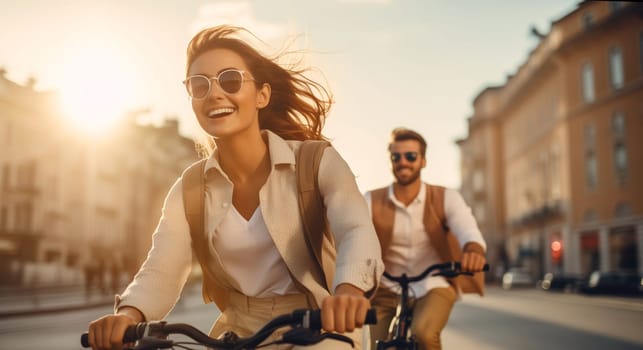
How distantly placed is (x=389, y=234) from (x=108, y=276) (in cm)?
4938

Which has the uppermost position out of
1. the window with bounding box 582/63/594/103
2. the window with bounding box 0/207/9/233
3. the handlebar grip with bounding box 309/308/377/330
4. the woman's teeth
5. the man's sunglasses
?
the window with bounding box 582/63/594/103

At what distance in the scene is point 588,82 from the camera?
52406 millimetres

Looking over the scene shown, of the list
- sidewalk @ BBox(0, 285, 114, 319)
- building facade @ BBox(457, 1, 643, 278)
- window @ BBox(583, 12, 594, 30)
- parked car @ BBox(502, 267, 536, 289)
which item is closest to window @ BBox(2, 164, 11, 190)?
sidewalk @ BBox(0, 285, 114, 319)

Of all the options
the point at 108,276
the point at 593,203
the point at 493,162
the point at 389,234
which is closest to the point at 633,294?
the point at 593,203

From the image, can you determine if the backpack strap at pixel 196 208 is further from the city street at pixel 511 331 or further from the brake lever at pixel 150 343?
the city street at pixel 511 331

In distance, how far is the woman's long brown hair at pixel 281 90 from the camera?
10.2ft

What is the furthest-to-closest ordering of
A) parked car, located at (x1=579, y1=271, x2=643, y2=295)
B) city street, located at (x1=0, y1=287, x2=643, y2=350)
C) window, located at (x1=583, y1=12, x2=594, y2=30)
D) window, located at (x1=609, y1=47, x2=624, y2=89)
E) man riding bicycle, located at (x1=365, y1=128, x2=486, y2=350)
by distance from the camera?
1. window, located at (x1=583, y1=12, x2=594, y2=30)
2. window, located at (x1=609, y1=47, x2=624, y2=89)
3. parked car, located at (x1=579, y1=271, x2=643, y2=295)
4. city street, located at (x1=0, y1=287, x2=643, y2=350)
5. man riding bicycle, located at (x1=365, y1=128, x2=486, y2=350)

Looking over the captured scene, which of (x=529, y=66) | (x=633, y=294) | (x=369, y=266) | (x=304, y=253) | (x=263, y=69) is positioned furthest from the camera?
(x=529, y=66)

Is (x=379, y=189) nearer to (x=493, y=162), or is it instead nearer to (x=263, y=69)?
(x=263, y=69)

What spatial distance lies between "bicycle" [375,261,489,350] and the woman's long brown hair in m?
1.94

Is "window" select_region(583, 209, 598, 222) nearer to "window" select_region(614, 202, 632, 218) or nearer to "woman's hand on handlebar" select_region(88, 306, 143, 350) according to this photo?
"window" select_region(614, 202, 632, 218)

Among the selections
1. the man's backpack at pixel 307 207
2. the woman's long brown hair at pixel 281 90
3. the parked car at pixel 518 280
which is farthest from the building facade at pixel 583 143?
the man's backpack at pixel 307 207

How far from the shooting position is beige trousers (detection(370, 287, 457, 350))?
5.26 metres

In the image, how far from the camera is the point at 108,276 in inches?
2084
